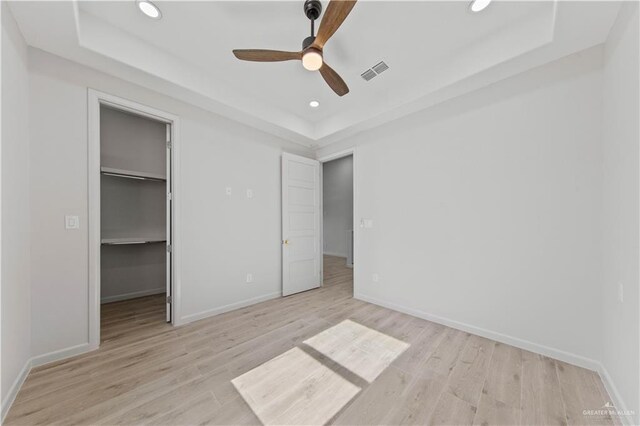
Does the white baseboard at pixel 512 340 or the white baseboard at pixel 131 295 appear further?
the white baseboard at pixel 131 295

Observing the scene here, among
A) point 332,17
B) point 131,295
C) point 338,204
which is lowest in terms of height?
point 131,295

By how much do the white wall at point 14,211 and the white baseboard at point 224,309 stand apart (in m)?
1.25

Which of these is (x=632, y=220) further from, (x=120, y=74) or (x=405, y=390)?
(x=120, y=74)

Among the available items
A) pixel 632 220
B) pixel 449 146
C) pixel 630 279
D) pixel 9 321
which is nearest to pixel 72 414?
pixel 9 321

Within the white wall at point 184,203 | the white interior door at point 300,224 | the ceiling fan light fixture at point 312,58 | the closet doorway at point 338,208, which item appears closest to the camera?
the ceiling fan light fixture at point 312,58

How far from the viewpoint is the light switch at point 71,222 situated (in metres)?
2.20

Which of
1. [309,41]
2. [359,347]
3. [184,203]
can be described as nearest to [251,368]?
[359,347]

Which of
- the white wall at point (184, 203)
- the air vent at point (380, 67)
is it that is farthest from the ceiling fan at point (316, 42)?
the white wall at point (184, 203)

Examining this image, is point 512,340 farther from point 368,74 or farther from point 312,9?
point 312,9

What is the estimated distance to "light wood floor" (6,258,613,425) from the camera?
1540 millimetres

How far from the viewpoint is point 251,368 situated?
6.66 ft

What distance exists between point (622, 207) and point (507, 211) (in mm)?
819

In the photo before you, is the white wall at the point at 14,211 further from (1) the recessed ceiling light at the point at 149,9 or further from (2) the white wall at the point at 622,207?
(2) the white wall at the point at 622,207

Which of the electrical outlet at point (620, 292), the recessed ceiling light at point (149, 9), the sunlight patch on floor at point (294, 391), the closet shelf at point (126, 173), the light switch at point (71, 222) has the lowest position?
the sunlight patch on floor at point (294, 391)
